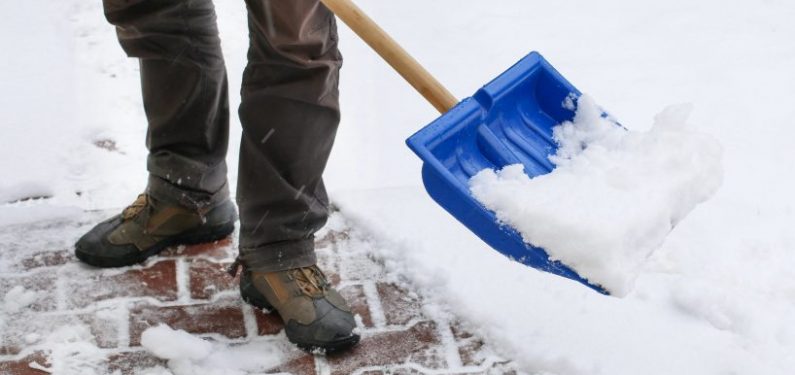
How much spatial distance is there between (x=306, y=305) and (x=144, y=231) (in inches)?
21.2

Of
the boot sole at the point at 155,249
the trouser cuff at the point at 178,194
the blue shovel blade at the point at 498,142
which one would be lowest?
the boot sole at the point at 155,249

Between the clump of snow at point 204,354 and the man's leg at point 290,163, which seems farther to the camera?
the clump of snow at point 204,354

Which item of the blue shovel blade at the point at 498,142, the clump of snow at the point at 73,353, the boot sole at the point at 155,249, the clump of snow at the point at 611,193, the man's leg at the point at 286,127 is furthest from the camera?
the boot sole at the point at 155,249

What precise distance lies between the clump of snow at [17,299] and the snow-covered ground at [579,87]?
0.35 metres

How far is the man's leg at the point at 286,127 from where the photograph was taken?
259 cm

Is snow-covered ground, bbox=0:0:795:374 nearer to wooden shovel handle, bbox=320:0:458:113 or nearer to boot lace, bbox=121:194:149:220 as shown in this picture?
boot lace, bbox=121:194:149:220

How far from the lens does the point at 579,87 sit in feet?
13.1

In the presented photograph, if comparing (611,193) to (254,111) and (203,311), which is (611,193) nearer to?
(254,111)

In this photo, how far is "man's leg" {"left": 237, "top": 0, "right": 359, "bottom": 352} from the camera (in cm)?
262

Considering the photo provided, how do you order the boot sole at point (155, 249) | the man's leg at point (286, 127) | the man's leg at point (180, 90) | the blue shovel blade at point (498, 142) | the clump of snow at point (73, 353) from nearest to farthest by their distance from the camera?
1. the blue shovel blade at point (498, 142)
2. the man's leg at point (286, 127)
3. the clump of snow at point (73, 353)
4. the man's leg at point (180, 90)
5. the boot sole at point (155, 249)

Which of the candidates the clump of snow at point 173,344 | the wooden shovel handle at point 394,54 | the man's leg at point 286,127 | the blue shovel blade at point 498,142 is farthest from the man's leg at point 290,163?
the blue shovel blade at point 498,142

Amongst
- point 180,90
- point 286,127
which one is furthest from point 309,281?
point 180,90

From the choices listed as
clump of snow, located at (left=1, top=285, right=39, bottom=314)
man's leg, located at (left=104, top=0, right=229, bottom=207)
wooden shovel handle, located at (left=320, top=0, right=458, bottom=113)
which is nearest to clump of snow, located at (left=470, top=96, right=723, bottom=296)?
wooden shovel handle, located at (left=320, top=0, right=458, bottom=113)

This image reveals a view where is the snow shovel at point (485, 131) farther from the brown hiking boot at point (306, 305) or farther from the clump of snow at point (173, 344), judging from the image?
the clump of snow at point (173, 344)
